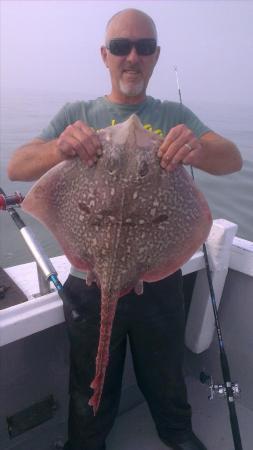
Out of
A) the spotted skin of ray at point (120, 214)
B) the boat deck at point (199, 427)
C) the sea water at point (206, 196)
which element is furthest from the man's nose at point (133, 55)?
the sea water at point (206, 196)


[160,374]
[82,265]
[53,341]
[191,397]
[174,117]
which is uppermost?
[174,117]

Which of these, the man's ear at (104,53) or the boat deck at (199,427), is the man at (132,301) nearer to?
the man's ear at (104,53)

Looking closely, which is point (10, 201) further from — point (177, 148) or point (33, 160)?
point (177, 148)

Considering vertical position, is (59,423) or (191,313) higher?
(191,313)

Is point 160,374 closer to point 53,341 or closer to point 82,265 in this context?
point 53,341

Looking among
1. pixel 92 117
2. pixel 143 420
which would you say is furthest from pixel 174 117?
pixel 143 420

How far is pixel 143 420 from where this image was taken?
11.3ft

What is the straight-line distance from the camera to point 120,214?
1.95 m

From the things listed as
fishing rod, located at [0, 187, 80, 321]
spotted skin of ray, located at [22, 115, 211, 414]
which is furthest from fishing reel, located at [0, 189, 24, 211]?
spotted skin of ray, located at [22, 115, 211, 414]

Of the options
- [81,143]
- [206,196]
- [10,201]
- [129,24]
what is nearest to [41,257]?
[10,201]

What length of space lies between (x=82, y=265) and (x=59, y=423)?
1.79 meters

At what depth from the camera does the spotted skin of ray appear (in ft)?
6.38

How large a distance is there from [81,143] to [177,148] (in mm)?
477

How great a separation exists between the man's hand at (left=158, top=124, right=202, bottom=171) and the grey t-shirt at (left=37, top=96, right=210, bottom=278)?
77 cm
